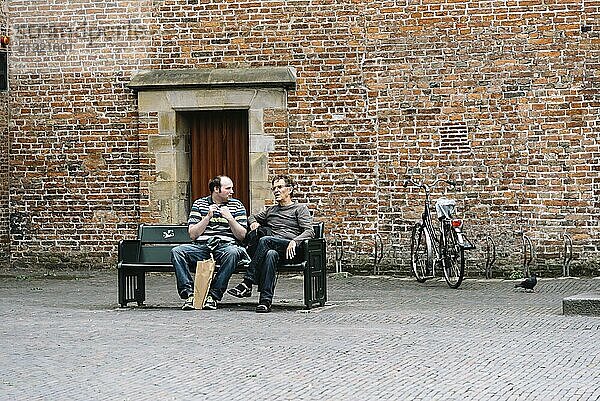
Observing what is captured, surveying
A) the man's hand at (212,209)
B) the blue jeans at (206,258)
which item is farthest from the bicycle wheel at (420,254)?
the man's hand at (212,209)

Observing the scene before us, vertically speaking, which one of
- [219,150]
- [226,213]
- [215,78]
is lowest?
[226,213]

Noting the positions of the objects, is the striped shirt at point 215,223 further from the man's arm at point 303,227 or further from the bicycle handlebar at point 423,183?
the bicycle handlebar at point 423,183

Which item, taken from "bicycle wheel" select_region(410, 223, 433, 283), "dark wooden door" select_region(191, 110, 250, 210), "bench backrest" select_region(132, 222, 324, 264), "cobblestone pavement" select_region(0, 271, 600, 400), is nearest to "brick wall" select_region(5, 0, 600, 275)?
"bicycle wheel" select_region(410, 223, 433, 283)

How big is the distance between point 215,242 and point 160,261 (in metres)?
0.81

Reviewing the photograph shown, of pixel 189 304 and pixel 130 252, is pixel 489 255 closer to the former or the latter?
pixel 189 304

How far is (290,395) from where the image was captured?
7.91 meters

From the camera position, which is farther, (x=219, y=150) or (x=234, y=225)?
(x=219, y=150)

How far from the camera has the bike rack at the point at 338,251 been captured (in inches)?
710

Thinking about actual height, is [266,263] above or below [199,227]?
below

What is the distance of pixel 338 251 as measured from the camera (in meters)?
18.0

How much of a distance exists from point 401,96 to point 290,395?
33.9 feet

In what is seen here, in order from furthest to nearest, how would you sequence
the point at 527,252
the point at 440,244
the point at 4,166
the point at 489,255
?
the point at 4,166, the point at 489,255, the point at 527,252, the point at 440,244

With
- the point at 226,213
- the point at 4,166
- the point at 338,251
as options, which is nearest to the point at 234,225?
the point at 226,213

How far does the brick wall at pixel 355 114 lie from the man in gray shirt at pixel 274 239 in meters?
4.14
